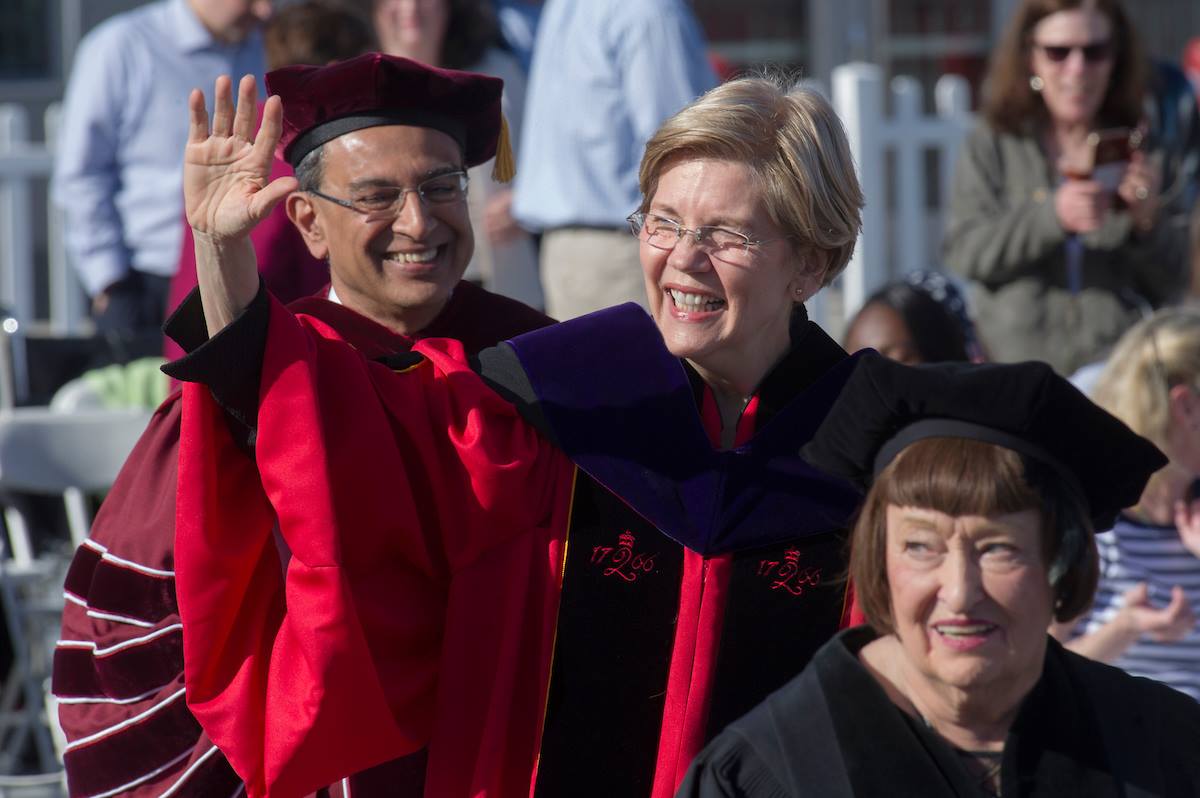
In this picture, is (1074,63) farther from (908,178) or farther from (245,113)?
(245,113)

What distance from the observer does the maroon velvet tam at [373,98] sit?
340cm

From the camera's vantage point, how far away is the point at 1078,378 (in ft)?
18.0

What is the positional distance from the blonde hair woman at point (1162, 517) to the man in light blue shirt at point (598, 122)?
6.67 feet

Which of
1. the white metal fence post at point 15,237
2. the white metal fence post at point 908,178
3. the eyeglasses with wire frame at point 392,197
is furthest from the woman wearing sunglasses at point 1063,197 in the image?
the white metal fence post at point 15,237

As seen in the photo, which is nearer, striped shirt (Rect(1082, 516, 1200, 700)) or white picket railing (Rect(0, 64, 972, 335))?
striped shirt (Rect(1082, 516, 1200, 700))

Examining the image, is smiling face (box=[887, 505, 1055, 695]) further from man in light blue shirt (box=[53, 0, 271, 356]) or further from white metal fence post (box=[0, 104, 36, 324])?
white metal fence post (box=[0, 104, 36, 324])

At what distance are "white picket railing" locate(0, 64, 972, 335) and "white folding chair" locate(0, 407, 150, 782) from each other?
2222 mm

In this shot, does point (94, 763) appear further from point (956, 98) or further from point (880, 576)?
point (956, 98)

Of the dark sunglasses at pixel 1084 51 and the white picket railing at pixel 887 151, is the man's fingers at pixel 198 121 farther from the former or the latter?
the white picket railing at pixel 887 151

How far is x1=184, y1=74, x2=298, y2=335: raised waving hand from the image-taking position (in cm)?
272

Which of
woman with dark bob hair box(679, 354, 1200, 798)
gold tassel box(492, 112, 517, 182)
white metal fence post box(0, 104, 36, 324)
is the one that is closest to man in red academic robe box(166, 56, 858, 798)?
woman with dark bob hair box(679, 354, 1200, 798)

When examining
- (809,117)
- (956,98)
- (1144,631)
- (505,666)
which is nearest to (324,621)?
(505,666)

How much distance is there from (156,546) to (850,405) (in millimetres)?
1323

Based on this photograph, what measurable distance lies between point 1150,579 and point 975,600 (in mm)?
2236
